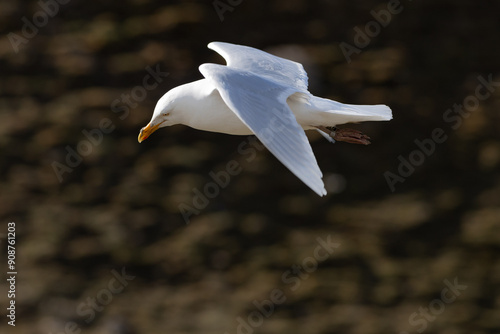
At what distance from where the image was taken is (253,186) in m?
6.41

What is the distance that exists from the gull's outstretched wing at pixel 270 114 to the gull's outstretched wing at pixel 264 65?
0.86ft

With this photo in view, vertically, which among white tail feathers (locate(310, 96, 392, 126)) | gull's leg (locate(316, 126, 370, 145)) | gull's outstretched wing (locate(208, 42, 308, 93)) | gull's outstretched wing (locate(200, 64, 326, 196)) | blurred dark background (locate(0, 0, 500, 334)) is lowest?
blurred dark background (locate(0, 0, 500, 334))

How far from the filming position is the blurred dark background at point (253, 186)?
6.30 metres

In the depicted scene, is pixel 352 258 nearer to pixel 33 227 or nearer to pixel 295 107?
pixel 33 227

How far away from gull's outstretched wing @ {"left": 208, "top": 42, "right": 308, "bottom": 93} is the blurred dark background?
103 inches

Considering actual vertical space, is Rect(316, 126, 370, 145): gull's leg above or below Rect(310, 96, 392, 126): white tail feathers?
below

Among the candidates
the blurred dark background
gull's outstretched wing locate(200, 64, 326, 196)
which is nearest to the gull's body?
gull's outstretched wing locate(200, 64, 326, 196)

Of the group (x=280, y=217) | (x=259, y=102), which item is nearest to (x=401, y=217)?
(x=280, y=217)

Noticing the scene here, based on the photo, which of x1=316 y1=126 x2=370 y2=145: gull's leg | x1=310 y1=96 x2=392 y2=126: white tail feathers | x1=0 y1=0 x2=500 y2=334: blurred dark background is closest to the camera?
x1=310 y1=96 x2=392 y2=126: white tail feathers

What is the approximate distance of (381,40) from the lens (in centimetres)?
649

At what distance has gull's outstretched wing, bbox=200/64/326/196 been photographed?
2463 mm

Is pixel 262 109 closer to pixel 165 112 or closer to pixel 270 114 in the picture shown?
pixel 270 114

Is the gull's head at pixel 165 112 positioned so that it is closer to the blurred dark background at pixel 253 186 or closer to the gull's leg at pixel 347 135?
the gull's leg at pixel 347 135

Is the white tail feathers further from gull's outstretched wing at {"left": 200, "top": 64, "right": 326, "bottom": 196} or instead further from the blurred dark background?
the blurred dark background
